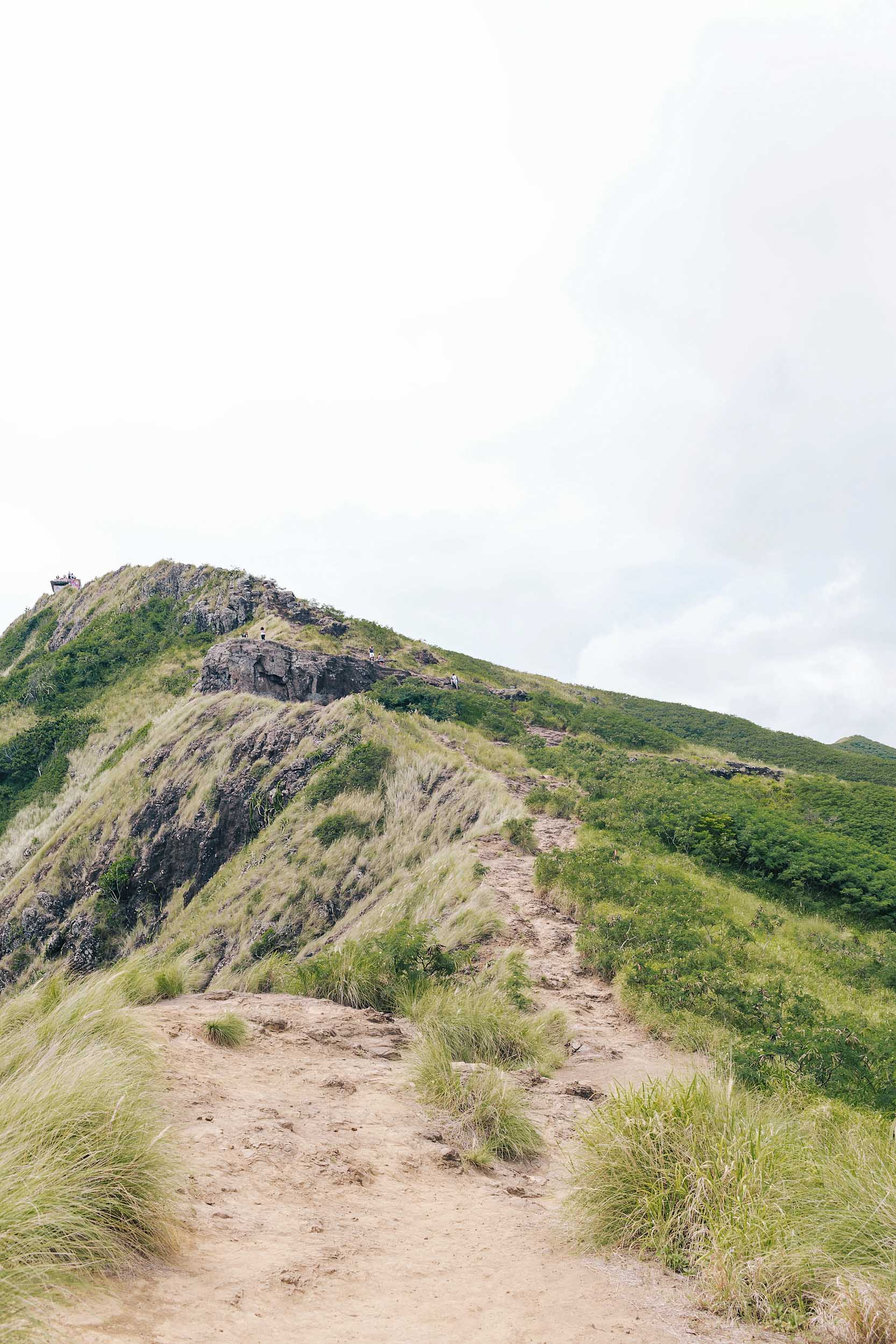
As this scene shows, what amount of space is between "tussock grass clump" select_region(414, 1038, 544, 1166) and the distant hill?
70236 mm

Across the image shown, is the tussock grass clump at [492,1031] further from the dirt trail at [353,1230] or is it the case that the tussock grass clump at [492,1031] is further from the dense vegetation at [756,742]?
the dense vegetation at [756,742]

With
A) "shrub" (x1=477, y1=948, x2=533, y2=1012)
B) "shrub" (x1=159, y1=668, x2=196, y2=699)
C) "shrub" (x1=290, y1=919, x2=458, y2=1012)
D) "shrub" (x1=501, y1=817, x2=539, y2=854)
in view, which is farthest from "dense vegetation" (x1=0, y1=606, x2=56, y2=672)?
"shrub" (x1=477, y1=948, x2=533, y2=1012)

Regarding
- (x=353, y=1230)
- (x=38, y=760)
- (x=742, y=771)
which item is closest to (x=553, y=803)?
(x=353, y=1230)

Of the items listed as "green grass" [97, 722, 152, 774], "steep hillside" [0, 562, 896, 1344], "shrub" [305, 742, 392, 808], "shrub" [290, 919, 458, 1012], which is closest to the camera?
"steep hillside" [0, 562, 896, 1344]

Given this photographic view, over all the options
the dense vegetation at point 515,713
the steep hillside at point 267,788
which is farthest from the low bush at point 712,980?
the dense vegetation at point 515,713

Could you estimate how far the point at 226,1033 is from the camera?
6.75 metres

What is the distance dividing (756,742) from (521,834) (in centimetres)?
4144

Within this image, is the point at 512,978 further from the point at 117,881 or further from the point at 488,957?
the point at 117,881

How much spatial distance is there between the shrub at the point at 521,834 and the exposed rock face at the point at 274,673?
48.6 feet

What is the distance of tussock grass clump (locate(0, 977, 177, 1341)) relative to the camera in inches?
104

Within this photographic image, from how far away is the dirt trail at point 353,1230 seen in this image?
282 centimetres

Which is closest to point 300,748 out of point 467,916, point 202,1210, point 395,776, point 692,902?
point 395,776

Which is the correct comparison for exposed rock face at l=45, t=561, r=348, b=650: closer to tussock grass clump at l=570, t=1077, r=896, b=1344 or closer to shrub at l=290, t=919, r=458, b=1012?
shrub at l=290, t=919, r=458, b=1012

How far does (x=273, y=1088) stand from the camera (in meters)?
5.83
